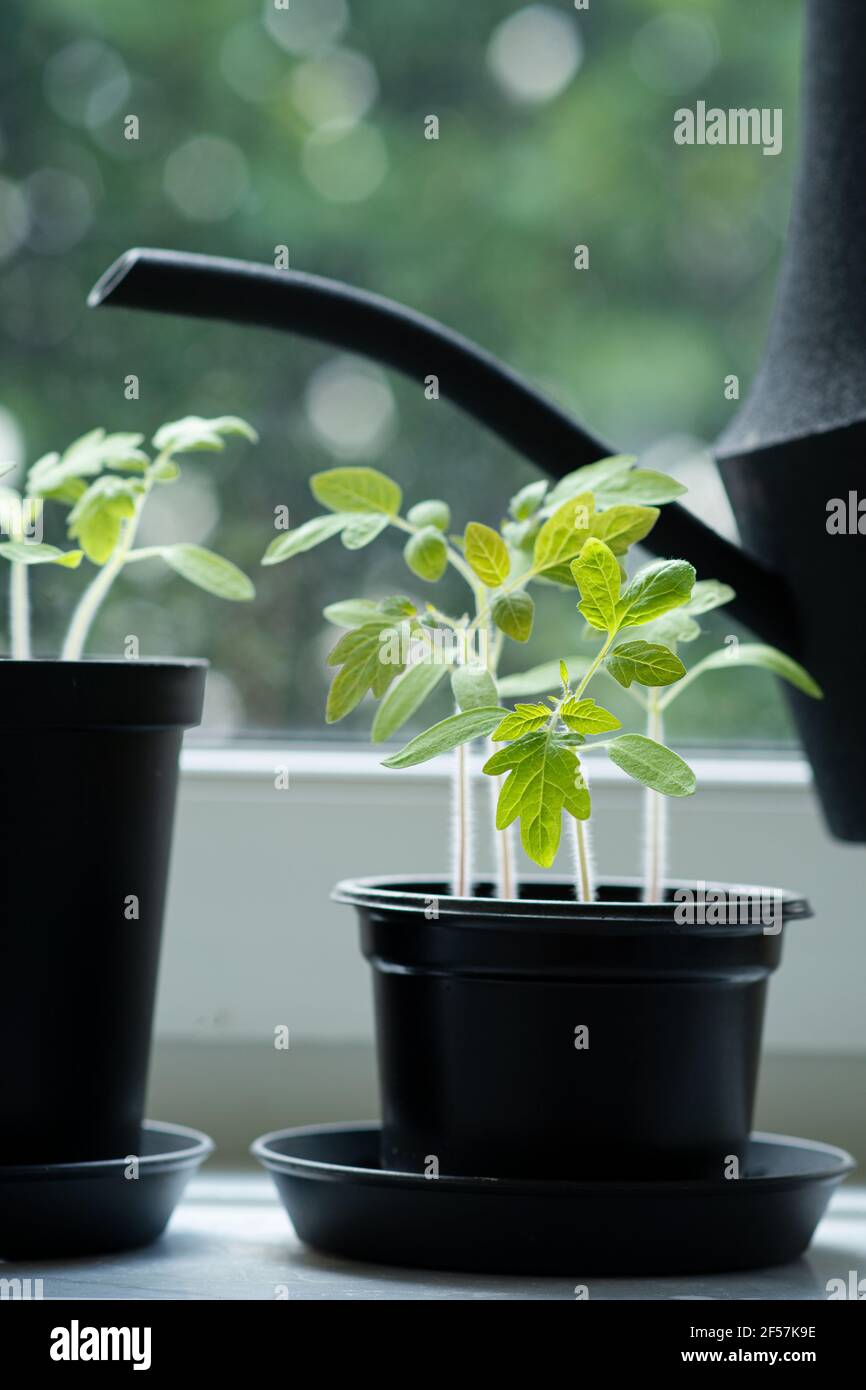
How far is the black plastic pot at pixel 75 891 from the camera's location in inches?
23.2

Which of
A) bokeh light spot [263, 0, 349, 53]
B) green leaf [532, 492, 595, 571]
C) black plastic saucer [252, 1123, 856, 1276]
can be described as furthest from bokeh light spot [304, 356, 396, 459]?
black plastic saucer [252, 1123, 856, 1276]

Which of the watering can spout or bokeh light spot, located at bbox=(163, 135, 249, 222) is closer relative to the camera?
the watering can spout

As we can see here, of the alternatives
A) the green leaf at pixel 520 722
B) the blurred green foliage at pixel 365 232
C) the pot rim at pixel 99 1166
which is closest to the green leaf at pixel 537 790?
the green leaf at pixel 520 722

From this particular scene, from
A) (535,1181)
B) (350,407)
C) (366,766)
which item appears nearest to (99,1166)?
(535,1181)

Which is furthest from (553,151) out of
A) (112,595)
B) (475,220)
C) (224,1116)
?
(224,1116)

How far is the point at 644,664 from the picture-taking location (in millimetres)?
553

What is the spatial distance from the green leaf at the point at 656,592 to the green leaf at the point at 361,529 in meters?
0.13

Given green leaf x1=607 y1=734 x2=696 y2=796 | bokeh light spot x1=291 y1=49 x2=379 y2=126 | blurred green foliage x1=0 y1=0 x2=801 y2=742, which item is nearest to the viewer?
green leaf x1=607 y1=734 x2=696 y2=796

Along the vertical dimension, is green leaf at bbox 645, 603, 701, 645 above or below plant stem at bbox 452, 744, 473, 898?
above

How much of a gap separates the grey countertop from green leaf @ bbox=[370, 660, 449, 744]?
8.4 inches

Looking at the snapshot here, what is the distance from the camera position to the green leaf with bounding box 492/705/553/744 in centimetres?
54

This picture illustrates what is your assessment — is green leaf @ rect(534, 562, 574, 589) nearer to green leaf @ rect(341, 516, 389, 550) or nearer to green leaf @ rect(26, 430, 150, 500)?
green leaf @ rect(341, 516, 389, 550)

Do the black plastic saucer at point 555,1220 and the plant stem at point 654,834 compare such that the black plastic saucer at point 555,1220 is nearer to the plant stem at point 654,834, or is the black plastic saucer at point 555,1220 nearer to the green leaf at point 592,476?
the plant stem at point 654,834

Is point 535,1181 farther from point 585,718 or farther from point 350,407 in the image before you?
point 350,407
